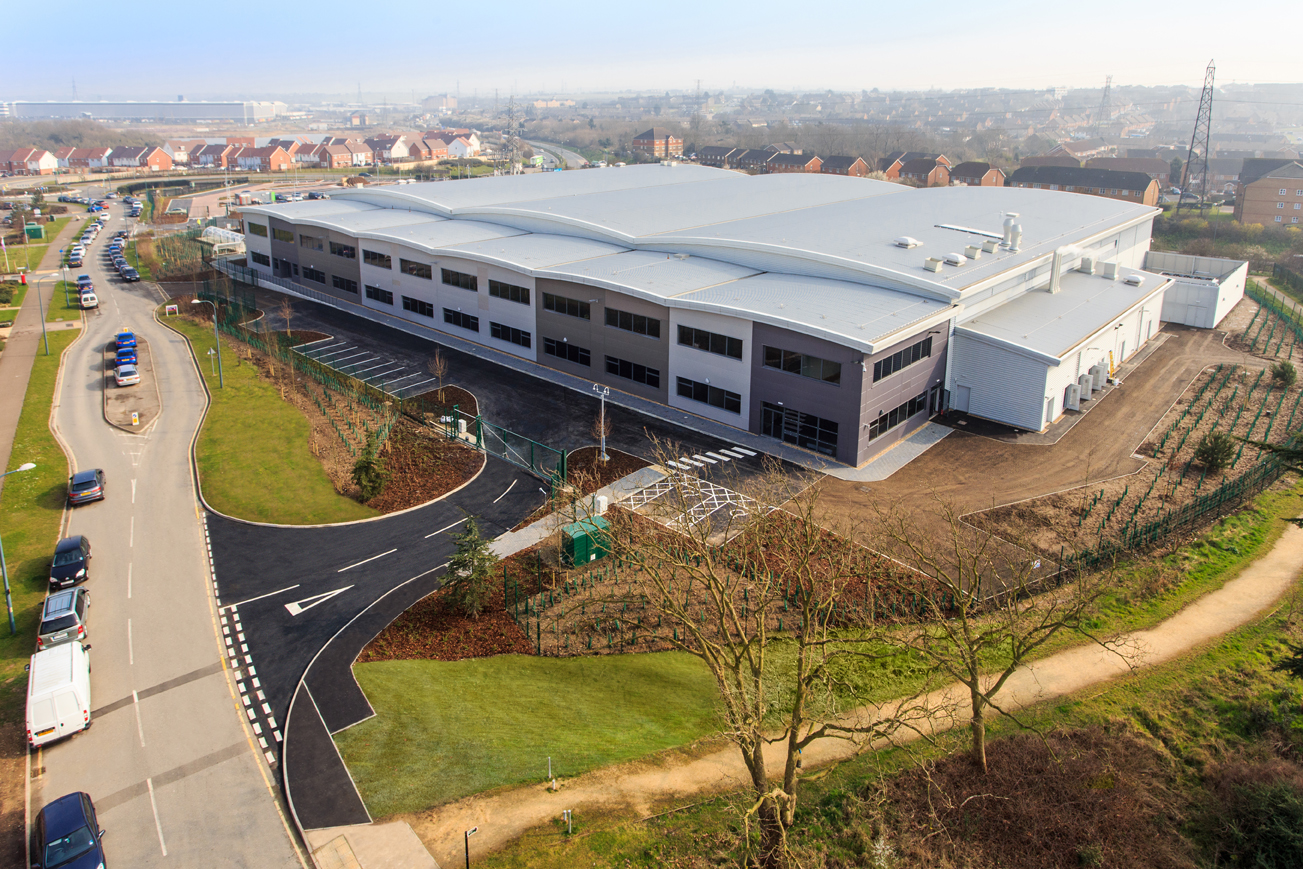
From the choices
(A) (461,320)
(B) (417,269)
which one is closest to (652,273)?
(A) (461,320)

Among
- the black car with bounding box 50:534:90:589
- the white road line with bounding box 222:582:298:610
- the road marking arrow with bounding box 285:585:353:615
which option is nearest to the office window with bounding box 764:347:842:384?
the road marking arrow with bounding box 285:585:353:615

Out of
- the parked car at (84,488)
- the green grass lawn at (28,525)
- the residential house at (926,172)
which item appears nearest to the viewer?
the green grass lawn at (28,525)

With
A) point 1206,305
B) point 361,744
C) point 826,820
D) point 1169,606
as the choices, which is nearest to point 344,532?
point 361,744

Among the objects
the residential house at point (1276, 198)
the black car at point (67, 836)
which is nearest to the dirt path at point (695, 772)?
the black car at point (67, 836)

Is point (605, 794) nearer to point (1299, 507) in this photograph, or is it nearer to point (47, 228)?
point (1299, 507)

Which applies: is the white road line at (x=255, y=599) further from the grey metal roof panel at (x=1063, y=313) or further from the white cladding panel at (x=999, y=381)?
the grey metal roof panel at (x=1063, y=313)

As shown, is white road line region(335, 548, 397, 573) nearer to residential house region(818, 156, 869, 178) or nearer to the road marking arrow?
the road marking arrow
